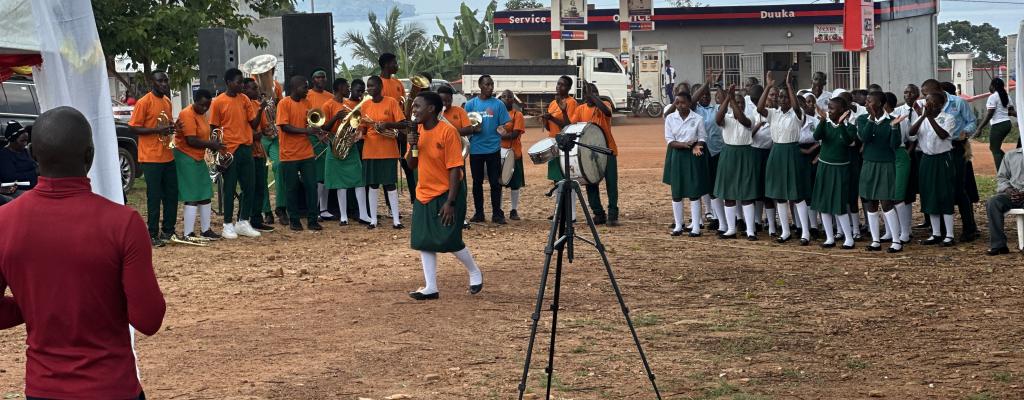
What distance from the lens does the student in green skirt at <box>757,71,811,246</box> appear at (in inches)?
546

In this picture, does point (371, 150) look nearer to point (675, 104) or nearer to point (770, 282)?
point (675, 104)

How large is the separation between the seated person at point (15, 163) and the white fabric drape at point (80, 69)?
13.8 feet

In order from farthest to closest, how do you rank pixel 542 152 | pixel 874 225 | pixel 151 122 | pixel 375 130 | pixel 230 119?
pixel 375 130, pixel 230 119, pixel 874 225, pixel 151 122, pixel 542 152

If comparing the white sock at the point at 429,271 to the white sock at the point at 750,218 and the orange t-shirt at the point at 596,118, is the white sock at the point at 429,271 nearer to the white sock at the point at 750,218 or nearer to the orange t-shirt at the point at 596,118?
the white sock at the point at 750,218

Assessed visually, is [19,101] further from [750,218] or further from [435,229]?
[750,218]

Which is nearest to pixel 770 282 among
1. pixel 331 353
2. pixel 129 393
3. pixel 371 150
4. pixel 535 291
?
pixel 535 291

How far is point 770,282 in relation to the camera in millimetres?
11750

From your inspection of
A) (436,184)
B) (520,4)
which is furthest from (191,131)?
(520,4)

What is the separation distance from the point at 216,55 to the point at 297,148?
165 cm

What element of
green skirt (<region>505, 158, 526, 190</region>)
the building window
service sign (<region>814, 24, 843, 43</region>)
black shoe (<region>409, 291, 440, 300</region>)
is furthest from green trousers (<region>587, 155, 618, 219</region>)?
the building window

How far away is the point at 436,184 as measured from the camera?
10320 mm

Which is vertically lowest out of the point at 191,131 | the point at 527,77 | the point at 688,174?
the point at 688,174

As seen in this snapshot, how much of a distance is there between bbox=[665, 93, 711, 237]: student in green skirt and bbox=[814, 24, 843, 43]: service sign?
36079 mm

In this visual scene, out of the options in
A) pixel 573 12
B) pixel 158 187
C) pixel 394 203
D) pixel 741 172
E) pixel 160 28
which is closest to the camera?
pixel 158 187
